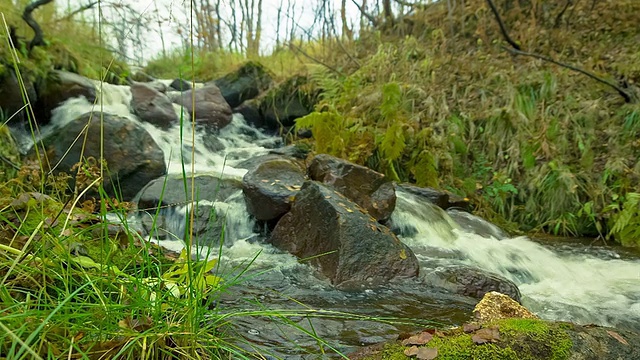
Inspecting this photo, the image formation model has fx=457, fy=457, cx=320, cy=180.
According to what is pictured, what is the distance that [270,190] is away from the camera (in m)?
4.59

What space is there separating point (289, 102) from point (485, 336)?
309 inches

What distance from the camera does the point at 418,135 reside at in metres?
6.41

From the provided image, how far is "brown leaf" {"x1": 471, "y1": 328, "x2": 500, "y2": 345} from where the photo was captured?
1561mm

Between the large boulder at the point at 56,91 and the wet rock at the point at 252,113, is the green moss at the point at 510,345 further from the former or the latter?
the wet rock at the point at 252,113

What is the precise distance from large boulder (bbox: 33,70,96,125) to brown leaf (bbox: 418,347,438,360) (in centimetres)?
637

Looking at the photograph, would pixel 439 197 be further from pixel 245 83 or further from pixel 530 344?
pixel 245 83

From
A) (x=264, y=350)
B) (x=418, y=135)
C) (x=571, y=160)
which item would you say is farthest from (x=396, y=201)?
(x=264, y=350)

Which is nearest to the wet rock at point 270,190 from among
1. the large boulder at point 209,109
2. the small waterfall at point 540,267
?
the small waterfall at point 540,267

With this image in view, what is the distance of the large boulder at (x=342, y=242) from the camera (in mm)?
3518

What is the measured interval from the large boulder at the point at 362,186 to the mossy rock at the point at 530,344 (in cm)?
321

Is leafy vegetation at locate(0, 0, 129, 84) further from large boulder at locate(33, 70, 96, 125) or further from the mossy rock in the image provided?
the mossy rock

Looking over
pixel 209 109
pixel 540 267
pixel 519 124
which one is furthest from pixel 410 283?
pixel 209 109

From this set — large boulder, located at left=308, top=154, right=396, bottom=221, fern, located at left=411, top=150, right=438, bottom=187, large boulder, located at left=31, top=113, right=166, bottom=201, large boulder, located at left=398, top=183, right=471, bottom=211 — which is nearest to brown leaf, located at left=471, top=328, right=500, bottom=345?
large boulder, located at left=308, top=154, right=396, bottom=221

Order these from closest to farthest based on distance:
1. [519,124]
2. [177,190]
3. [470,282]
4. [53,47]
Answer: [470,282], [177,190], [519,124], [53,47]
